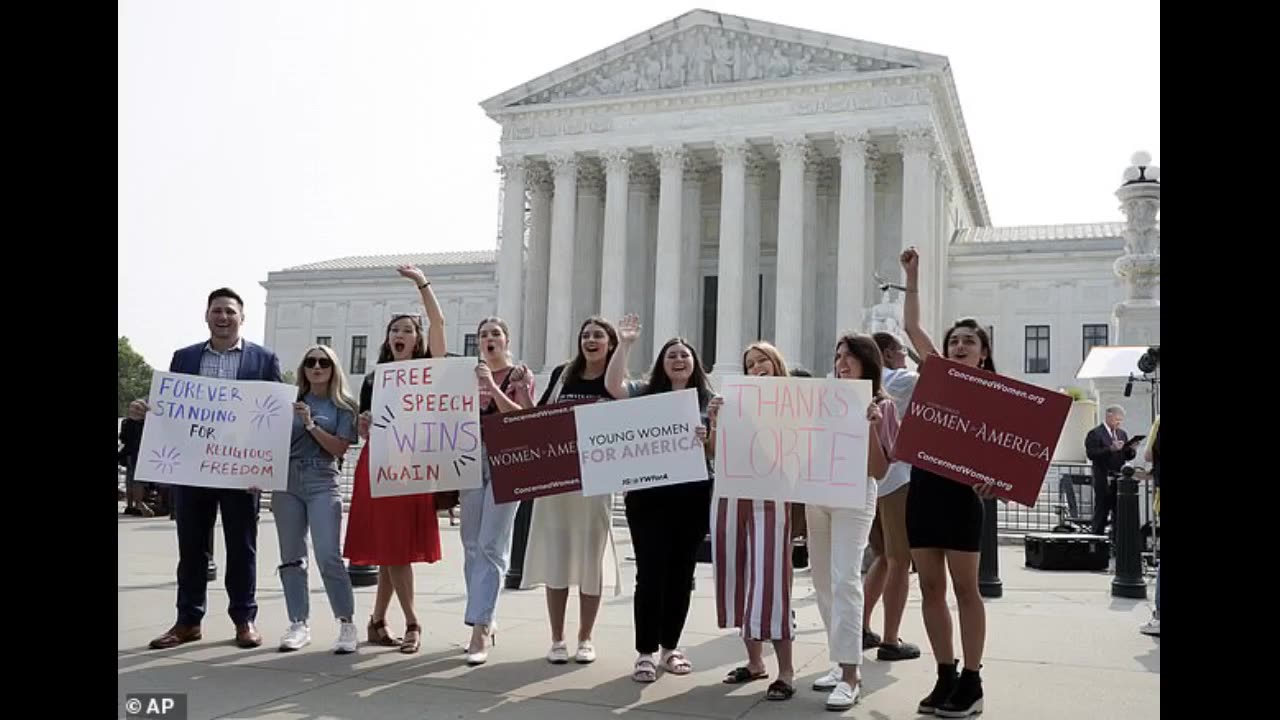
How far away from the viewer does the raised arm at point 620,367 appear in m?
7.13

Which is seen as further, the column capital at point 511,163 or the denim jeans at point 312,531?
the column capital at point 511,163

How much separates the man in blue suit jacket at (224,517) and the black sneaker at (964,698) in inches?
185

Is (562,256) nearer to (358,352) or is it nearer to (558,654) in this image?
(358,352)

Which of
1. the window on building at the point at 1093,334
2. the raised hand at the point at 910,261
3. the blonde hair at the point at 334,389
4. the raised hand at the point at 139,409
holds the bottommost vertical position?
the raised hand at the point at 139,409

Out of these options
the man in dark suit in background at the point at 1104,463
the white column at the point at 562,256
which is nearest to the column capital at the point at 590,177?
the white column at the point at 562,256

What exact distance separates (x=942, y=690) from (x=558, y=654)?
99.9 inches

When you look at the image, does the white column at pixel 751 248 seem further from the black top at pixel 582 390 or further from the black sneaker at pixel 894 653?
the black top at pixel 582 390

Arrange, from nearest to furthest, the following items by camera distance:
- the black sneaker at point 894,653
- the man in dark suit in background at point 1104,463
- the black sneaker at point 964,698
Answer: the black sneaker at point 964,698, the black sneaker at point 894,653, the man in dark suit in background at point 1104,463

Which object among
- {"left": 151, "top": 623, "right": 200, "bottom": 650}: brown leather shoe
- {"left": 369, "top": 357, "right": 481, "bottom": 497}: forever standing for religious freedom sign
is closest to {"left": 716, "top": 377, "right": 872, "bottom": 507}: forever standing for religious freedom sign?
{"left": 369, "top": 357, "right": 481, "bottom": 497}: forever standing for religious freedom sign

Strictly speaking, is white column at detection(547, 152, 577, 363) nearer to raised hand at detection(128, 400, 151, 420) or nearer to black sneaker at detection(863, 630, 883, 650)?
raised hand at detection(128, 400, 151, 420)

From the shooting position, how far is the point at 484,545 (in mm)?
7422
